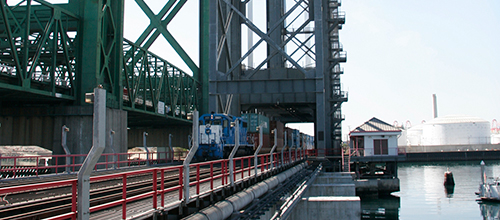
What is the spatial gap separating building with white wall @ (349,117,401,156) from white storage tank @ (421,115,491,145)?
368 feet

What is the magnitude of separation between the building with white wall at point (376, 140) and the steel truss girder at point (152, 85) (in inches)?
712

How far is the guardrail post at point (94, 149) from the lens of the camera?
20.1ft

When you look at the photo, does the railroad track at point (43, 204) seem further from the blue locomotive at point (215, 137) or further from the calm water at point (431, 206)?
the calm water at point (431, 206)

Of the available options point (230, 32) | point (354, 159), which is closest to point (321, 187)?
point (354, 159)

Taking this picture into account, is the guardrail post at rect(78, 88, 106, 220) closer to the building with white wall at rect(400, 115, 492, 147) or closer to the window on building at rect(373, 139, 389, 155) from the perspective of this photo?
the window on building at rect(373, 139, 389, 155)

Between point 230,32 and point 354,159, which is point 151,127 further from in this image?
point 354,159

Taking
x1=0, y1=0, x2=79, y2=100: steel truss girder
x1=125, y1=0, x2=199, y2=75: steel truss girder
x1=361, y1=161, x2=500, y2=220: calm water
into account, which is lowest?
x1=361, y1=161, x2=500, y2=220: calm water

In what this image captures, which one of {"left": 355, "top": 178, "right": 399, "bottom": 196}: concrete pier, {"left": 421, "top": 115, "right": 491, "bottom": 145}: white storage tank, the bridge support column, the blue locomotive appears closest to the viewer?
the bridge support column

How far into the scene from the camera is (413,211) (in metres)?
38.2

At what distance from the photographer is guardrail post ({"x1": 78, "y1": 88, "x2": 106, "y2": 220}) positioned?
614cm

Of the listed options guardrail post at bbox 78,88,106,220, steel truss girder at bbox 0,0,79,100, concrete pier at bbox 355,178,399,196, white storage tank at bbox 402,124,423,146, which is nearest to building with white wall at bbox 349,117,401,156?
concrete pier at bbox 355,178,399,196

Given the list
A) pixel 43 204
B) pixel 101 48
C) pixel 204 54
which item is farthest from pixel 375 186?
pixel 43 204

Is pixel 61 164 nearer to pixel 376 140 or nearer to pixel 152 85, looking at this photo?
pixel 152 85

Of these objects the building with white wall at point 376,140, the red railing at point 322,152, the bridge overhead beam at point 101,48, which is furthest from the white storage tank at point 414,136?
→ the bridge overhead beam at point 101,48
